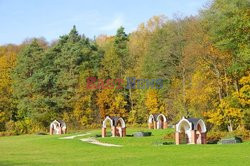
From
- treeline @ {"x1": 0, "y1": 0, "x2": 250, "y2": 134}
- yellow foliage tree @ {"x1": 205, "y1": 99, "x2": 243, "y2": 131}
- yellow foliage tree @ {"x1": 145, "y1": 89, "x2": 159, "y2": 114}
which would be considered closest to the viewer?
yellow foliage tree @ {"x1": 205, "y1": 99, "x2": 243, "y2": 131}

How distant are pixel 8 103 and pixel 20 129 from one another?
521 cm

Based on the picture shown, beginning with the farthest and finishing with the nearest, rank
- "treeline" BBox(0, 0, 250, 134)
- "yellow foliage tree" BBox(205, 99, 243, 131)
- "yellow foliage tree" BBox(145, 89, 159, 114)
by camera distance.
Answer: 1. "yellow foliage tree" BBox(145, 89, 159, 114)
2. "treeline" BBox(0, 0, 250, 134)
3. "yellow foliage tree" BBox(205, 99, 243, 131)

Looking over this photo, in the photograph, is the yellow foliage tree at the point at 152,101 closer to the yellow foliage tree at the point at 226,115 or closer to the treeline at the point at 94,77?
the treeline at the point at 94,77

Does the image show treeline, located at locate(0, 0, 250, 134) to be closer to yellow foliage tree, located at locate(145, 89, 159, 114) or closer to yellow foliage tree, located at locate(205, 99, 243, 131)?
yellow foliage tree, located at locate(145, 89, 159, 114)

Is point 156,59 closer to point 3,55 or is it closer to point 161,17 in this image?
point 161,17

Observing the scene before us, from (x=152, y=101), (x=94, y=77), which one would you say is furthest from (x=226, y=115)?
(x=94, y=77)

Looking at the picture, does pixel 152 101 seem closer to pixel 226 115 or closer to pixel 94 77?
pixel 94 77

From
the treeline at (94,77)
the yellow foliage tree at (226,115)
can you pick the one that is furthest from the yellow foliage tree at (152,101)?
the yellow foliage tree at (226,115)

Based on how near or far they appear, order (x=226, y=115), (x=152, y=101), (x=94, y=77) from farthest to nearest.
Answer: (x=94, y=77) < (x=152, y=101) < (x=226, y=115)

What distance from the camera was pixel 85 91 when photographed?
59000 millimetres

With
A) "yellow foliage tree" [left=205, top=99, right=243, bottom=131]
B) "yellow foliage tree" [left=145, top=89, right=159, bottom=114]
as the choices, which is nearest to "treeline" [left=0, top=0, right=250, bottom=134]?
"yellow foliage tree" [left=145, top=89, right=159, bottom=114]

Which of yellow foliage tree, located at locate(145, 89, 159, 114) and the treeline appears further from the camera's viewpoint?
yellow foliage tree, located at locate(145, 89, 159, 114)

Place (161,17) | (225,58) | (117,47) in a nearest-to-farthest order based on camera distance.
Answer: (225,58)
(117,47)
(161,17)

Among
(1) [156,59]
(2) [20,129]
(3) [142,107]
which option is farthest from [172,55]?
(2) [20,129]
